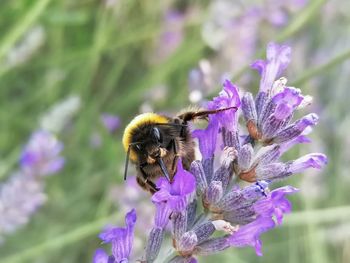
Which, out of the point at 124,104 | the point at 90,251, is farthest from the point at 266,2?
the point at 90,251

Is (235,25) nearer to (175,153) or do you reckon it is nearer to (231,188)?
(175,153)

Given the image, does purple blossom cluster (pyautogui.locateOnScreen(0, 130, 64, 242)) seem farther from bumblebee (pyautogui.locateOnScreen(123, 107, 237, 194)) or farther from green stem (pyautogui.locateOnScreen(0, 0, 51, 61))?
bumblebee (pyautogui.locateOnScreen(123, 107, 237, 194))

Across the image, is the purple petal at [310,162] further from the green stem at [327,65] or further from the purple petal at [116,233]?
the green stem at [327,65]

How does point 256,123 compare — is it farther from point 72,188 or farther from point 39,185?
point 72,188

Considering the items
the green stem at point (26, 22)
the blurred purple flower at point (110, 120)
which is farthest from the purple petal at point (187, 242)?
the blurred purple flower at point (110, 120)

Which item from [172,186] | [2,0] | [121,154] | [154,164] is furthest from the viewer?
[2,0]

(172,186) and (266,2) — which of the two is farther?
(266,2)
